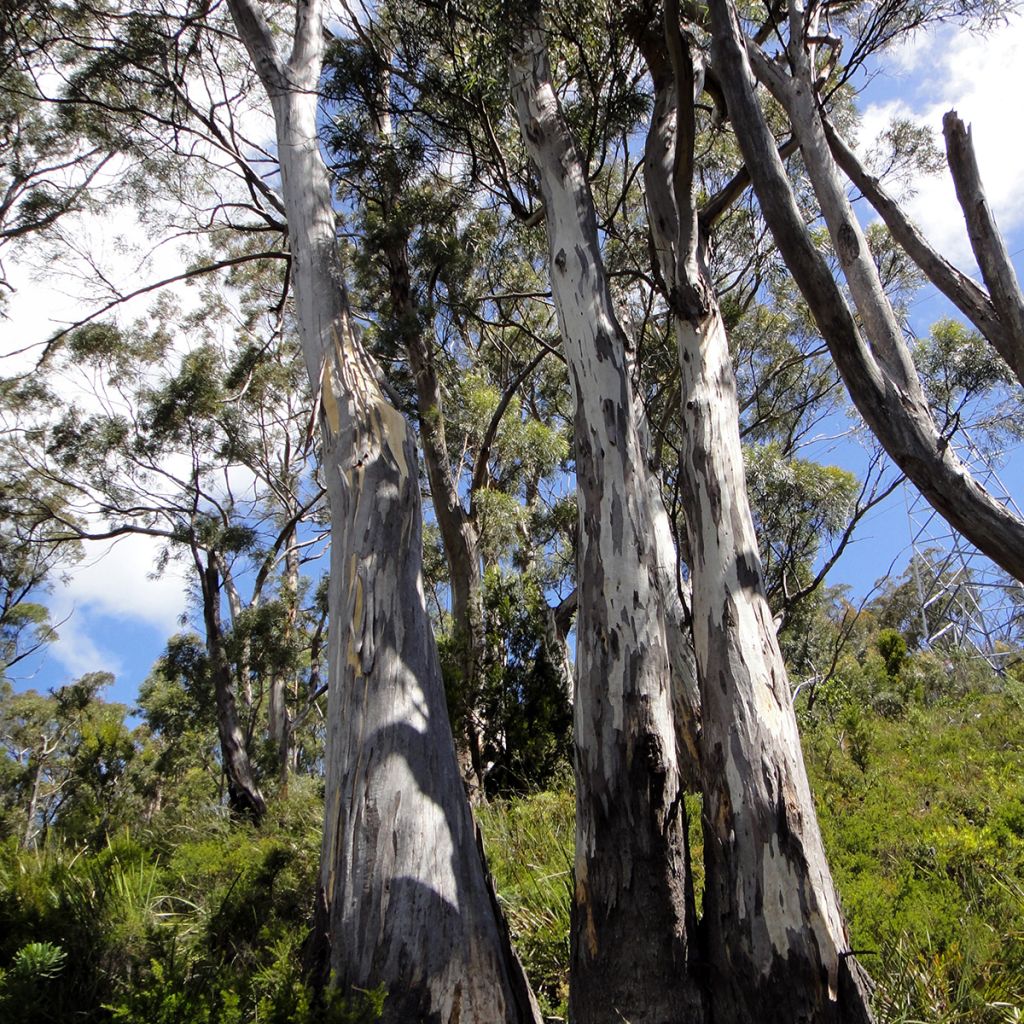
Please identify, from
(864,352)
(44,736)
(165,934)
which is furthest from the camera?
(44,736)

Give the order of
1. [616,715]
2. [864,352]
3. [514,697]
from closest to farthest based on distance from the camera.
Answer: [864,352]
[616,715]
[514,697]

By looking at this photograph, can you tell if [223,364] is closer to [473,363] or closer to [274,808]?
[473,363]

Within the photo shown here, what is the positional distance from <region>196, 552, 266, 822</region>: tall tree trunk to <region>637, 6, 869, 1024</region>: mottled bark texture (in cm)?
579

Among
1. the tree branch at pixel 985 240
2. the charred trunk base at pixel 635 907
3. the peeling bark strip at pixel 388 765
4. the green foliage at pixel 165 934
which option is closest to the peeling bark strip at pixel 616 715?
the charred trunk base at pixel 635 907

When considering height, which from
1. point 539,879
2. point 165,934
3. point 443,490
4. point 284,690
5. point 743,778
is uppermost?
point 443,490

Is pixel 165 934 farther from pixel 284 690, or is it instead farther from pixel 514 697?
pixel 284 690

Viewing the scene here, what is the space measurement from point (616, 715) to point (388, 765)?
924 millimetres

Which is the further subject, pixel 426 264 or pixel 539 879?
pixel 426 264

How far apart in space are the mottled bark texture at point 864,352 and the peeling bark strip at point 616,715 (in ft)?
3.29

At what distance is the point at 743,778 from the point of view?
319 cm

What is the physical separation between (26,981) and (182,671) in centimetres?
809

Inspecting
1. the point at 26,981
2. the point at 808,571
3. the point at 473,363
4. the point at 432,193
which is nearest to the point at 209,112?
the point at 432,193

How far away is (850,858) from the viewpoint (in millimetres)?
4348

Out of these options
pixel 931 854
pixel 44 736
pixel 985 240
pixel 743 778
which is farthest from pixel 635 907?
pixel 44 736
